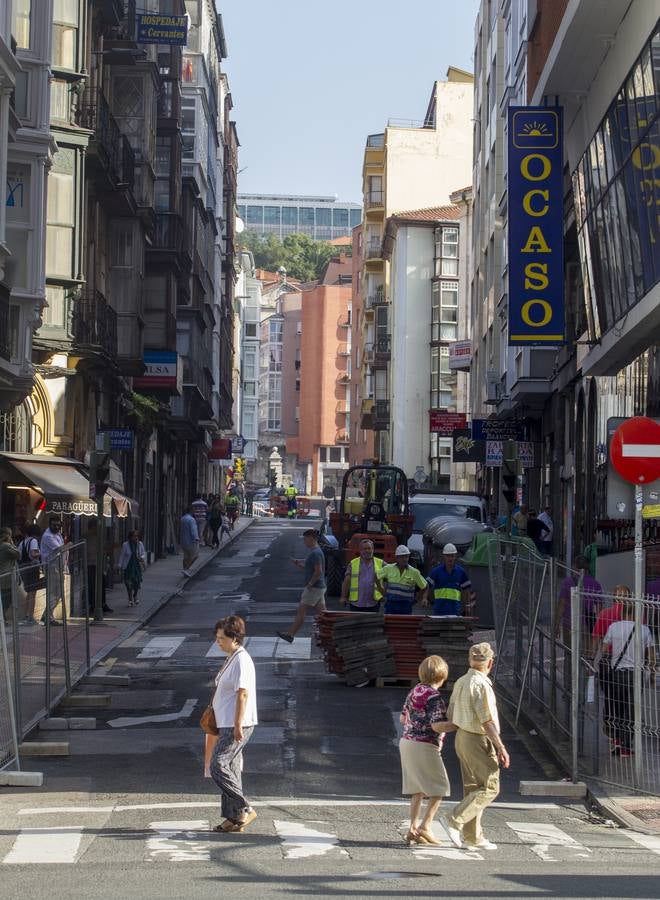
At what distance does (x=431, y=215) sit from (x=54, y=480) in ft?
205

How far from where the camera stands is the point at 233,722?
11.4 metres

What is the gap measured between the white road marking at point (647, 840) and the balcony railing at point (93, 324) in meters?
22.8

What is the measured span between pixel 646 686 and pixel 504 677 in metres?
7.42

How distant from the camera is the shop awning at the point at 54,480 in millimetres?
28875

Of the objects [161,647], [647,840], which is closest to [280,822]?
[647,840]

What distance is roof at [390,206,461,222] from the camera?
8900 centimetres

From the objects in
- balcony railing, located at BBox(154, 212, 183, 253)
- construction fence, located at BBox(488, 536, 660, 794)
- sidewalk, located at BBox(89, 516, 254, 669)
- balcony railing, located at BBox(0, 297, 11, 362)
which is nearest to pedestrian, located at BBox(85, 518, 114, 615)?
sidewalk, located at BBox(89, 516, 254, 669)

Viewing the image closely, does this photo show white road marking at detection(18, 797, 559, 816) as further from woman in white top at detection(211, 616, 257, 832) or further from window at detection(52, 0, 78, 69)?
window at detection(52, 0, 78, 69)

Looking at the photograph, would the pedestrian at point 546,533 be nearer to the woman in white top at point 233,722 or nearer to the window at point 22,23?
the window at point 22,23

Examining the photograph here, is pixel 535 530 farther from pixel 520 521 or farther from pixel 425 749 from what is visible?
pixel 425 749

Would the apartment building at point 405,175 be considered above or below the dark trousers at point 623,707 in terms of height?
above

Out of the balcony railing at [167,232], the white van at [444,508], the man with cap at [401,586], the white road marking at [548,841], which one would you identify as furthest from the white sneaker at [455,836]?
the balcony railing at [167,232]

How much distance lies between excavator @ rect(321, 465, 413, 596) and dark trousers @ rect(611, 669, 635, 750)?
1805 cm

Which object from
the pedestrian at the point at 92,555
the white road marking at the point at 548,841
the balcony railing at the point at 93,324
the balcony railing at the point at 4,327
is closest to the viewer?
the white road marking at the point at 548,841
